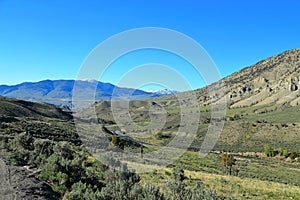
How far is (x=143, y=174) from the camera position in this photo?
25344 millimetres

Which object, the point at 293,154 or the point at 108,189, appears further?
the point at 293,154

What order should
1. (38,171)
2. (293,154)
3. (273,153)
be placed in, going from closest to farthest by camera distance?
(38,171) → (293,154) → (273,153)

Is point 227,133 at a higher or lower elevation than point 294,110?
lower

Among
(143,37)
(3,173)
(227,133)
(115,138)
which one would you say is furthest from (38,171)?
(227,133)

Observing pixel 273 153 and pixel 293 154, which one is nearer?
pixel 293 154

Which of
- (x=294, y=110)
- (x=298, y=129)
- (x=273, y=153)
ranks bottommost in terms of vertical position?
(x=273, y=153)

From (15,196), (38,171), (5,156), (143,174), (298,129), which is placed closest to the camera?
(15,196)

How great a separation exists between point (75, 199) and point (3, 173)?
4.56 meters

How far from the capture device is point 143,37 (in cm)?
1198

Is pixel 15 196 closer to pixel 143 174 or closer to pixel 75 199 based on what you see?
pixel 75 199

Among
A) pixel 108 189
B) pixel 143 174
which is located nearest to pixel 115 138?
pixel 143 174

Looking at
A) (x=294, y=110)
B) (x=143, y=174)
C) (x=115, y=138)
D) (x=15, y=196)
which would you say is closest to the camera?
(x=15, y=196)

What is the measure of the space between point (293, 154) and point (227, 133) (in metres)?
31.6

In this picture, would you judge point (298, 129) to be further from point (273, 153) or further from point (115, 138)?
point (115, 138)
